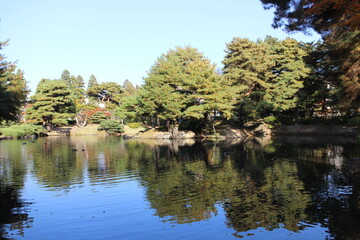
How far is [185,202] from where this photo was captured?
9.67m

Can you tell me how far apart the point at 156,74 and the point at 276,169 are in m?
30.8

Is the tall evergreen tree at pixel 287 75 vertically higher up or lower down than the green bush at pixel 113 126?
higher up

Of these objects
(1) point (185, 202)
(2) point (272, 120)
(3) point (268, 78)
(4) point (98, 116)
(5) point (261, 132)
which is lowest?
(1) point (185, 202)

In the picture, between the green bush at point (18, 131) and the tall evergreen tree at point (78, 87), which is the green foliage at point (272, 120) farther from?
the tall evergreen tree at point (78, 87)

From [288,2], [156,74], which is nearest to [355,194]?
[288,2]

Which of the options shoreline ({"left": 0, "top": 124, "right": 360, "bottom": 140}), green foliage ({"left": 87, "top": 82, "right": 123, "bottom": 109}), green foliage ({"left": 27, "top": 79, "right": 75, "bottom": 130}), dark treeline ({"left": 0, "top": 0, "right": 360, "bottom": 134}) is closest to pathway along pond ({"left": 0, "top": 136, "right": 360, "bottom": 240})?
dark treeline ({"left": 0, "top": 0, "right": 360, "bottom": 134})

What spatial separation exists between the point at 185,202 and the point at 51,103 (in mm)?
48725

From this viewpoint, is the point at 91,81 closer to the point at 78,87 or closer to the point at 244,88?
the point at 78,87

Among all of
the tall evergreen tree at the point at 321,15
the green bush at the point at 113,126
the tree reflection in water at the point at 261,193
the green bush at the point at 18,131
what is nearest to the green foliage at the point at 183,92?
the green bush at the point at 113,126

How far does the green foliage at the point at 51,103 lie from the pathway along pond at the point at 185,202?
38.3 meters

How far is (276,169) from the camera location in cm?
1518

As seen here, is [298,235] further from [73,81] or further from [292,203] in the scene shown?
[73,81]

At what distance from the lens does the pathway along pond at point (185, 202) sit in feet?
24.0

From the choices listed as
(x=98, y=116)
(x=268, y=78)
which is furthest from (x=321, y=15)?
(x=98, y=116)
